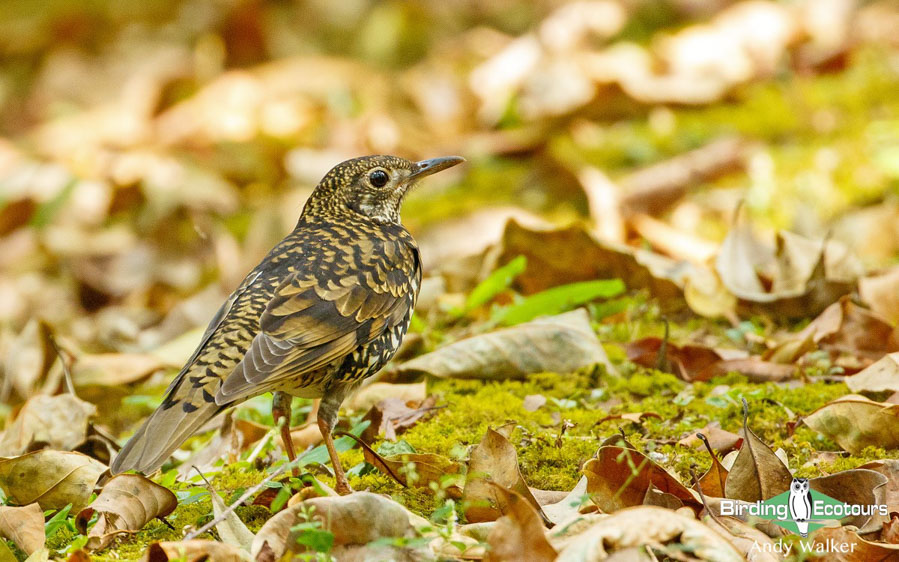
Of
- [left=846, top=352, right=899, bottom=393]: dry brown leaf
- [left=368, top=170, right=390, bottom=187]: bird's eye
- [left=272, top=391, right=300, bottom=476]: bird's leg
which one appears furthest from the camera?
[left=368, top=170, right=390, bottom=187]: bird's eye

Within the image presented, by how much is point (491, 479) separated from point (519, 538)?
326 millimetres

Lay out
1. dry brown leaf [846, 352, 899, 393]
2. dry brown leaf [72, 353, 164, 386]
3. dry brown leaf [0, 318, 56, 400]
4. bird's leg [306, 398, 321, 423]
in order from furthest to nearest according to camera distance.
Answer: dry brown leaf [0, 318, 56, 400] → dry brown leaf [72, 353, 164, 386] → bird's leg [306, 398, 321, 423] → dry brown leaf [846, 352, 899, 393]

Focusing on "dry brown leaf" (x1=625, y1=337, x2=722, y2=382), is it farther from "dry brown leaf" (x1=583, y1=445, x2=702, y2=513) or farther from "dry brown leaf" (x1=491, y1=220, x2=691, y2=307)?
"dry brown leaf" (x1=583, y1=445, x2=702, y2=513)

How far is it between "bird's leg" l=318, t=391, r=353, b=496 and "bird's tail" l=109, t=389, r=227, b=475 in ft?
1.34

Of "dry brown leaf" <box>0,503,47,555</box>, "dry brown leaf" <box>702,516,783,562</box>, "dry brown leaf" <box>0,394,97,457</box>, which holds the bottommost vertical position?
"dry brown leaf" <box>702,516,783,562</box>

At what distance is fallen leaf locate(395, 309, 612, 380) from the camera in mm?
4520

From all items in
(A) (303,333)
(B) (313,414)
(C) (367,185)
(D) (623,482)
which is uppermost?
(C) (367,185)

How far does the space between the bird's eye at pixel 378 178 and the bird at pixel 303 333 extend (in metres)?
0.21

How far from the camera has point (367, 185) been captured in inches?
199

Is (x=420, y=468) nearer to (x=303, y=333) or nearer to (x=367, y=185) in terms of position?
(x=303, y=333)

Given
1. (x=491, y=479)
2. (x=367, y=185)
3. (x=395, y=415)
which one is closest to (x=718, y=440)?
(x=491, y=479)

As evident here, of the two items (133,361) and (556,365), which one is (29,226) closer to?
(133,361)

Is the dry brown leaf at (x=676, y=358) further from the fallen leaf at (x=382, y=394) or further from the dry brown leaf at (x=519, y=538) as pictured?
the dry brown leaf at (x=519, y=538)

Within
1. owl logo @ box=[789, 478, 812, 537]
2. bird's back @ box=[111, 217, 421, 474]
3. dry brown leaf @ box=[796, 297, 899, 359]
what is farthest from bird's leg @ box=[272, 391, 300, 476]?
dry brown leaf @ box=[796, 297, 899, 359]
